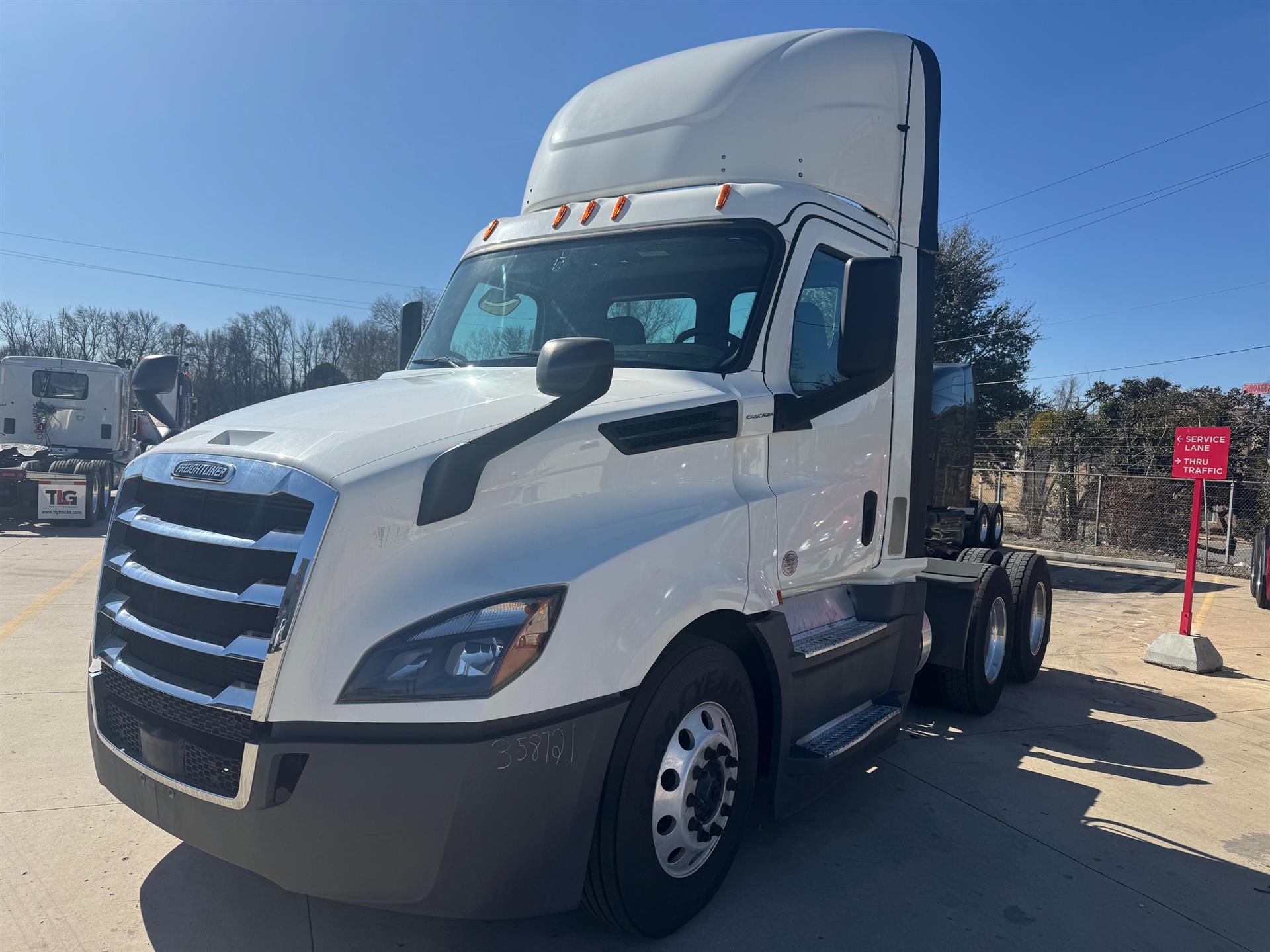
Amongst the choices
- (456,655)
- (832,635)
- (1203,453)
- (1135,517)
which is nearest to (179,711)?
(456,655)

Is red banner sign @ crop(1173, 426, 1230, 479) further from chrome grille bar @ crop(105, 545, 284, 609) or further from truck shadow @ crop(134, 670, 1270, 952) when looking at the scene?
chrome grille bar @ crop(105, 545, 284, 609)

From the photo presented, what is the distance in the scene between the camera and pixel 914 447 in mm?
4957

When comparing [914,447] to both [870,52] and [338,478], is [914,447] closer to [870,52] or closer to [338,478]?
[870,52]

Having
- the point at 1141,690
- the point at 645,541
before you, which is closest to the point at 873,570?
the point at 645,541

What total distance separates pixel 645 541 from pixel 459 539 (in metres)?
0.65

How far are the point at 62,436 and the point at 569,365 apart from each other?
64.1 feet

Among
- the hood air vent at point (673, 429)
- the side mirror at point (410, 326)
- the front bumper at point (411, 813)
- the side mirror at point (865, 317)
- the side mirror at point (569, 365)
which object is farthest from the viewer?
the side mirror at point (410, 326)

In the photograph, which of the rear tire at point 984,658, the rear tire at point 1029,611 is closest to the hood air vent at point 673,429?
the rear tire at point 984,658

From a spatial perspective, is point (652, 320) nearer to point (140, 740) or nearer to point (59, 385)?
point (140, 740)

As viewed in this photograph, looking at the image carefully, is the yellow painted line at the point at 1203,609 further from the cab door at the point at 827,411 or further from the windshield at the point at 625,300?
the windshield at the point at 625,300

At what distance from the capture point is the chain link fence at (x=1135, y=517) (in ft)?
62.1

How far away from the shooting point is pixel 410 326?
5.65 m

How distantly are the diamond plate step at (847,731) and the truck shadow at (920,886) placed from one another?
9.6 inches

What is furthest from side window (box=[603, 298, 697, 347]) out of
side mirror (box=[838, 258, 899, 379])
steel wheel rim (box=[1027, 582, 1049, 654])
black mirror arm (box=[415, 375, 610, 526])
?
steel wheel rim (box=[1027, 582, 1049, 654])
